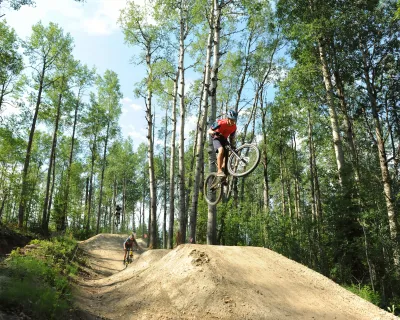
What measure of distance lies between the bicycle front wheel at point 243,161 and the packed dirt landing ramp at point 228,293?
2593 millimetres

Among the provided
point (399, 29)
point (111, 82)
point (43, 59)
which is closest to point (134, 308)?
point (399, 29)

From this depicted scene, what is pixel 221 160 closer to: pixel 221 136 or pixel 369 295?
pixel 221 136

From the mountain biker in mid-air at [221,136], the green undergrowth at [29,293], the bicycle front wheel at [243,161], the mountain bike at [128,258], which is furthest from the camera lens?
the mountain bike at [128,258]

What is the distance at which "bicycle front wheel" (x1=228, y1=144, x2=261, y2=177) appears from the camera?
7.20 metres

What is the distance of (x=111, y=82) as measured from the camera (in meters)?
31.1

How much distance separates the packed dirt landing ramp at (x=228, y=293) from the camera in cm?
664

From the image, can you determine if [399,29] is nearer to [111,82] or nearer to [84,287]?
[84,287]

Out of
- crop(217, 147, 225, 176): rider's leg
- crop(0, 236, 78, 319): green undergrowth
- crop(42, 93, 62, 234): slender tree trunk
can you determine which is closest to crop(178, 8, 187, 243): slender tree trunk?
crop(217, 147, 225, 176): rider's leg

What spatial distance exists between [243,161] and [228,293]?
3139 mm

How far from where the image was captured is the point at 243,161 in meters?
7.30

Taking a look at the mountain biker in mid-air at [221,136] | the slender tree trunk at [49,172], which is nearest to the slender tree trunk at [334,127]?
the mountain biker in mid-air at [221,136]

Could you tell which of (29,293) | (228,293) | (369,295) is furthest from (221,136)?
(369,295)

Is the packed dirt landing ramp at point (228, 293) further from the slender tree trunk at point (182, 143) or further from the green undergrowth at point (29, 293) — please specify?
the slender tree trunk at point (182, 143)

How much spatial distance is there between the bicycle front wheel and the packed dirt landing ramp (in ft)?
8.51
